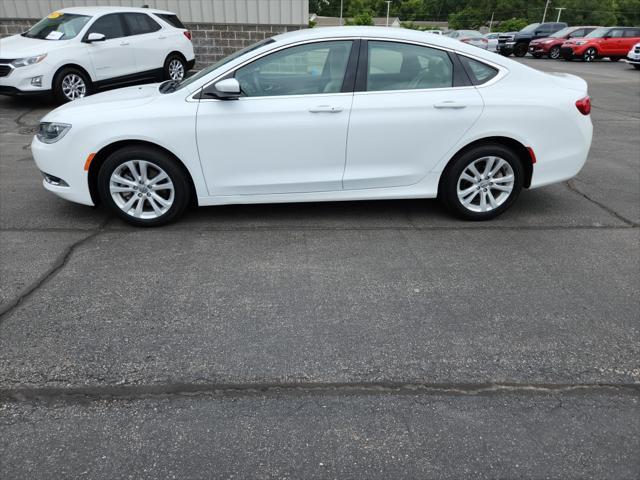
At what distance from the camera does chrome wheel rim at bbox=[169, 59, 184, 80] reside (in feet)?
40.6

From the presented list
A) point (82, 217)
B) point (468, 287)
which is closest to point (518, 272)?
point (468, 287)

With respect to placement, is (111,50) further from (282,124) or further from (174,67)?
(282,124)

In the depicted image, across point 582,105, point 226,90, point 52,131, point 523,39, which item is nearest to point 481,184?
point 582,105

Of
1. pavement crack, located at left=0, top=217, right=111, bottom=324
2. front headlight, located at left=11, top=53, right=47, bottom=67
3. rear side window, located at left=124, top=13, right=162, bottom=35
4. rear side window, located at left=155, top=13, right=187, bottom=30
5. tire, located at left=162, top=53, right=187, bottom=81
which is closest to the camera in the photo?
pavement crack, located at left=0, top=217, right=111, bottom=324

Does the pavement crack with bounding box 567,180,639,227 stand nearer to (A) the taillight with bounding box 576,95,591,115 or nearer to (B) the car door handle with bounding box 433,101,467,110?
(A) the taillight with bounding box 576,95,591,115

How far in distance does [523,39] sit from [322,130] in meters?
32.1

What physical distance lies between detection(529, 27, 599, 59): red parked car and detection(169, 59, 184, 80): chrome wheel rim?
2325 centimetres

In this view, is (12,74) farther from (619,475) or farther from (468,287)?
(619,475)

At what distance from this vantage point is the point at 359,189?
15.7 ft

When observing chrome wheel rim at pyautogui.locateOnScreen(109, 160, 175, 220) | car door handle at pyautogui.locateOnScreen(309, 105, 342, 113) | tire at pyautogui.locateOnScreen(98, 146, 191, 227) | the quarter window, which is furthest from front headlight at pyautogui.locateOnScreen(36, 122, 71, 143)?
the quarter window

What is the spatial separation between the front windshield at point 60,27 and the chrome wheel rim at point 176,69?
2178 mm

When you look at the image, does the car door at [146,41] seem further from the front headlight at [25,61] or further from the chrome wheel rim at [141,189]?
the chrome wheel rim at [141,189]

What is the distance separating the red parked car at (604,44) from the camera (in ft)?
84.7

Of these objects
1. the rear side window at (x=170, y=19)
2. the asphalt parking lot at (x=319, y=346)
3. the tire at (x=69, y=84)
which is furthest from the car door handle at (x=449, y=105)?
the rear side window at (x=170, y=19)
